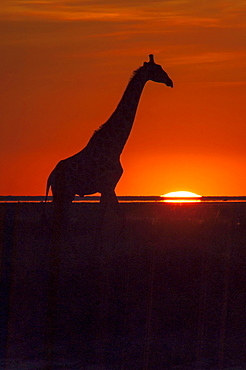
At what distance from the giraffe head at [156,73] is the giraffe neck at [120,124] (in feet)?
0.47

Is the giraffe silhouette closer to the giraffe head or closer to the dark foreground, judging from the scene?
the giraffe head

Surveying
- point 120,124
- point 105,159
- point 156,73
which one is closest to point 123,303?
point 105,159

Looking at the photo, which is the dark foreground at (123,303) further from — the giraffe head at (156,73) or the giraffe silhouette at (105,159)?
the giraffe head at (156,73)

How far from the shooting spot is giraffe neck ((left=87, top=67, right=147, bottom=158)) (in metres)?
20.5

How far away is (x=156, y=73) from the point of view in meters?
20.8

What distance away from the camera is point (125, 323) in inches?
445

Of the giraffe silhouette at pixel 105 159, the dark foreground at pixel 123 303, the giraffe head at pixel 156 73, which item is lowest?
the dark foreground at pixel 123 303

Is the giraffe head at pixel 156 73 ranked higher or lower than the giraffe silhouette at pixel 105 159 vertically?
higher

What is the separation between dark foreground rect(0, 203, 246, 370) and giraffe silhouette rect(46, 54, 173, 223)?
44.3 inches

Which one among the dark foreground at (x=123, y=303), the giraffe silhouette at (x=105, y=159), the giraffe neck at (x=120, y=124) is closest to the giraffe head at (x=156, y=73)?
the giraffe silhouette at (x=105, y=159)

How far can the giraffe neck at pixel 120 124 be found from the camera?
67.2 ft

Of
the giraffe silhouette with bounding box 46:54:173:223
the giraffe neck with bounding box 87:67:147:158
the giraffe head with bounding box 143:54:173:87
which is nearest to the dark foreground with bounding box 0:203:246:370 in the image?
the giraffe silhouette with bounding box 46:54:173:223

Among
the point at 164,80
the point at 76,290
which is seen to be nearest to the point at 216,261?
the point at 76,290

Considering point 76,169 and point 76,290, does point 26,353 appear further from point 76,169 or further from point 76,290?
point 76,169
